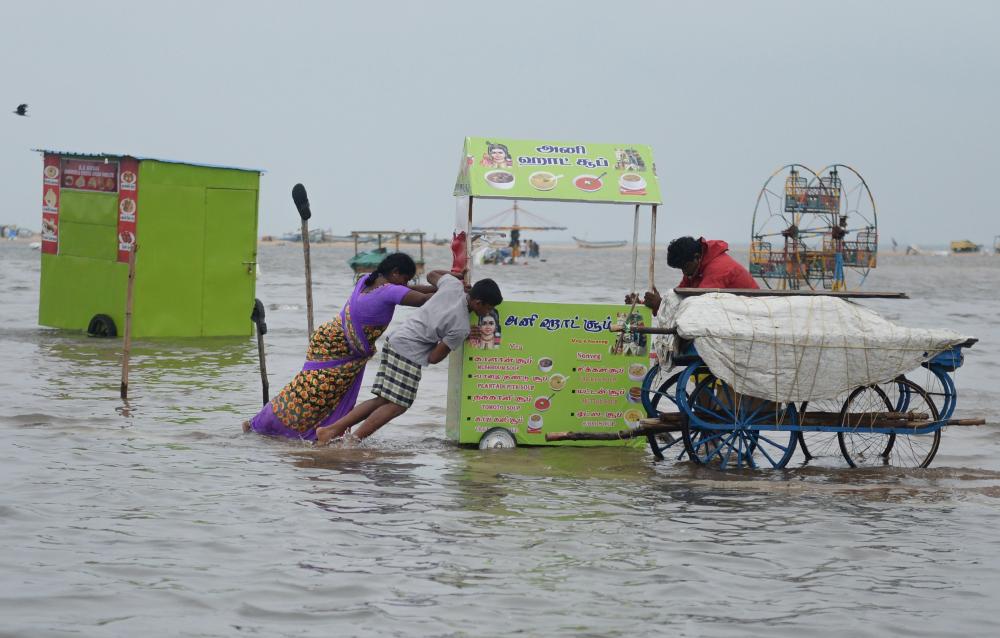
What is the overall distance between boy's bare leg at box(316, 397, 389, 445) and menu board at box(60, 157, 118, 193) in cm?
898

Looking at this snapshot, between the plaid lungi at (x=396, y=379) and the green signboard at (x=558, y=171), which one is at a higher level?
the green signboard at (x=558, y=171)

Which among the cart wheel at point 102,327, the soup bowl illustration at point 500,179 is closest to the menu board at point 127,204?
the cart wheel at point 102,327

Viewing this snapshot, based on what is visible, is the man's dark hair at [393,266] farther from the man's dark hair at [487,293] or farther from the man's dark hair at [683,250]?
the man's dark hair at [683,250]

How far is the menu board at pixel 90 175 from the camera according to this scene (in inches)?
655

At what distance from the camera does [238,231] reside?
56.2 ft

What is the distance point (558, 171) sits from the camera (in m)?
8.89

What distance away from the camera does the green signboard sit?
8.68 m

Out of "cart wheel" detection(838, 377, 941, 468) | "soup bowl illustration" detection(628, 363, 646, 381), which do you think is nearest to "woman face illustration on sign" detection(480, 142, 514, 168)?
"soup bowl illustration" detection(628, 363, 646, 381)

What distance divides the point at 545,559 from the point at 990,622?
83.3 inches

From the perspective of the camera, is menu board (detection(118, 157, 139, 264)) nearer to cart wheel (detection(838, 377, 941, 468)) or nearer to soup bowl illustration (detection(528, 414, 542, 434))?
soup bowl illustration (detection(528, 414, 542, 434))

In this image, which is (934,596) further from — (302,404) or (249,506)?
(302,404)

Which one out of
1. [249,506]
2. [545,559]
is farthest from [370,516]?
[545,559]

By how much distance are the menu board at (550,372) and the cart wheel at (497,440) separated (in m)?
0.04

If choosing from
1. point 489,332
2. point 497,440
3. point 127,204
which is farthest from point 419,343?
point 127,204
